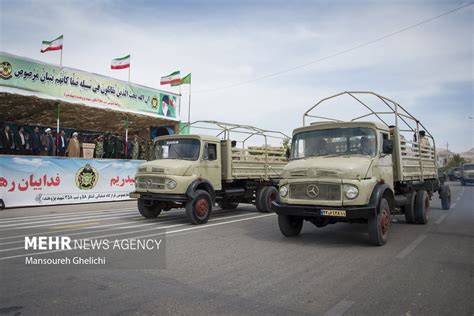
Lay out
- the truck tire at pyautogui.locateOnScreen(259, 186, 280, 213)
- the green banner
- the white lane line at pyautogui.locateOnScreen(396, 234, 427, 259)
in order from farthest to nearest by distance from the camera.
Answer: the green banner
the truck tire at pyautogui.locateOnScreen(259, 186, 280, 213)
the white lane line at pyautogui.locateOnScreen(396, 234, 427, 259)

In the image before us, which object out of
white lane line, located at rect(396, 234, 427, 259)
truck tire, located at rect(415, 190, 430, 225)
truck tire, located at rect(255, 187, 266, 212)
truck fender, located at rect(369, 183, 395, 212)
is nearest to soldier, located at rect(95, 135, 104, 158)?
truck tire, located at rect(255, 187, 266, 212)

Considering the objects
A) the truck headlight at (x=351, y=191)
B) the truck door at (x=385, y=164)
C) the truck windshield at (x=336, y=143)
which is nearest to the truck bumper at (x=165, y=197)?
the truck windshield at (x=336, y=143)

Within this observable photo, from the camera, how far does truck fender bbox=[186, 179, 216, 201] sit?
375 inches

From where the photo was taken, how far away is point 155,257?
5992 mm

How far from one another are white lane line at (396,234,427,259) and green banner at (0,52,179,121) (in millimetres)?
14732

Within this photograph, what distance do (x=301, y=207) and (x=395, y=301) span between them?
9.98 feet

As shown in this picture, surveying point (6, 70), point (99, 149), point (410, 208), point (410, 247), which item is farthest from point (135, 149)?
point (410, 247)

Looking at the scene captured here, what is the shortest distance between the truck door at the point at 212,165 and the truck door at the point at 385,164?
4.95m

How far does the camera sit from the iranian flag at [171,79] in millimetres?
22484

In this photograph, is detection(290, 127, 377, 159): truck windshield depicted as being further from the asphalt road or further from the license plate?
the asphalt road

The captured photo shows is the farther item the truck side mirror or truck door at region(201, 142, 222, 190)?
truck door at region(201, 142, 222, 190)

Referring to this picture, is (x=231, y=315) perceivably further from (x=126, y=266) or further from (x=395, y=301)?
(x=126, y=266)

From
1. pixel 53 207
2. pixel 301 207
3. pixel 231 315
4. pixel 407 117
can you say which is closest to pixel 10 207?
pixel 53 207

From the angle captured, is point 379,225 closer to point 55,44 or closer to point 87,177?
point 87,177
